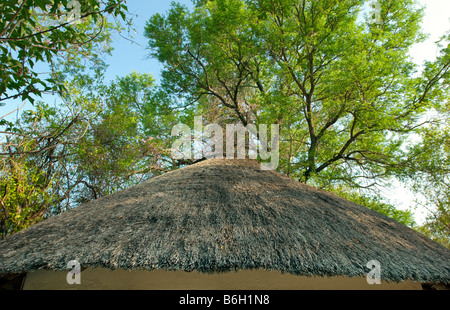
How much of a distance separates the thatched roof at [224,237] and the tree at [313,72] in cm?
382

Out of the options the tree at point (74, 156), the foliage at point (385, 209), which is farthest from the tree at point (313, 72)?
the tree at point (74, 156)

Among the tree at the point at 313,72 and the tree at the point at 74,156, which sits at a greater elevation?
the tree at the point at 313,72

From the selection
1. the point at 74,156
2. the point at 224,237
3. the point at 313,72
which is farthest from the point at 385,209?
the point at 74,156

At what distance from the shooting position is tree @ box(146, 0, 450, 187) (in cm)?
665

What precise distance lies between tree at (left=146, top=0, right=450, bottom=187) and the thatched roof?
3.82 meters

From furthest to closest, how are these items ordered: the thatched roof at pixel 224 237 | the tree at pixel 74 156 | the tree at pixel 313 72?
the tree at pixel 313 72 < the tree at pixel 74 156 < the thatched roof at pixel 224 237

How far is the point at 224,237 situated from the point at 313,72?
6494 mm

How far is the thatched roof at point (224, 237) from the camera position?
103 inches

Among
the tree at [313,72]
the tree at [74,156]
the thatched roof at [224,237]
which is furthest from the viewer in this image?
the tree at [313,72]

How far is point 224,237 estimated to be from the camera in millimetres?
2836

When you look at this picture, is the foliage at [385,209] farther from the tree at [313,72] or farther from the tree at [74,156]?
the tree at [74,156]

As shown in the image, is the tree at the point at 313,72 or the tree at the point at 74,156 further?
the tree at the point at 313,72
